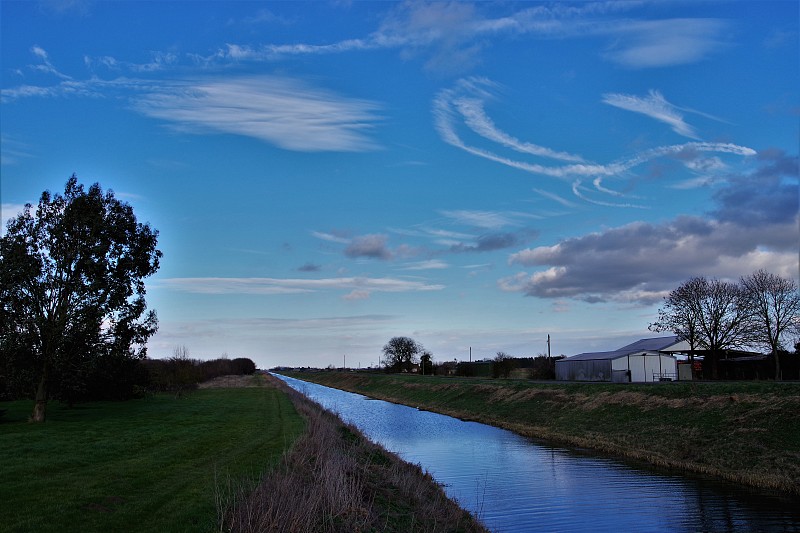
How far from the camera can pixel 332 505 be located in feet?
35.3

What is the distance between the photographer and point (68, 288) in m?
33.5

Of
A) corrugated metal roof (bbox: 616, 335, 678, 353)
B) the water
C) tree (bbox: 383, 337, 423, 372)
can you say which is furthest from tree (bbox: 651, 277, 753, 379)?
tree (bbox: 383, 337, 423, 372)

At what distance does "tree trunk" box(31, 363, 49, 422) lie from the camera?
107 ft

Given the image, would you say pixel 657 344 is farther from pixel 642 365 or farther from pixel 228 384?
pixel 228 384

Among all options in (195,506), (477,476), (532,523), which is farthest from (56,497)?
(477,476)

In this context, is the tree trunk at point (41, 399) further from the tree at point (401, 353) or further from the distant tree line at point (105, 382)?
the tree at point (401, 353)

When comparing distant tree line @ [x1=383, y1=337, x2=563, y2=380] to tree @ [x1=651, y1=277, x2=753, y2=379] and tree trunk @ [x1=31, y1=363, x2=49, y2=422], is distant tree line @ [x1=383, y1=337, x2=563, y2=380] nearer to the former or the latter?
tree @ [x1=651, y1=277, x2=753, y2=379]

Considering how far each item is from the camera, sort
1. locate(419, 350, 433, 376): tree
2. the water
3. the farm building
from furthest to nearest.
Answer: locate(419, 350, 433, 376): tree < the farm building < the water

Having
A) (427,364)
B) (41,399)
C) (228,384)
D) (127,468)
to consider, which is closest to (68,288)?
(41,399)

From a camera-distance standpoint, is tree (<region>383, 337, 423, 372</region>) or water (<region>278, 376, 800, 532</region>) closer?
water (<region>278, 376, 800, 532</region>)

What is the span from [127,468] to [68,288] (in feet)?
65.6

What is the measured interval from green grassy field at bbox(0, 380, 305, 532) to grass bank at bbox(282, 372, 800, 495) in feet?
52.5

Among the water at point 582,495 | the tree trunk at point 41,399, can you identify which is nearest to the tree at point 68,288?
the tree trunk at point 41,399

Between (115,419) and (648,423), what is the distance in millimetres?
29088
